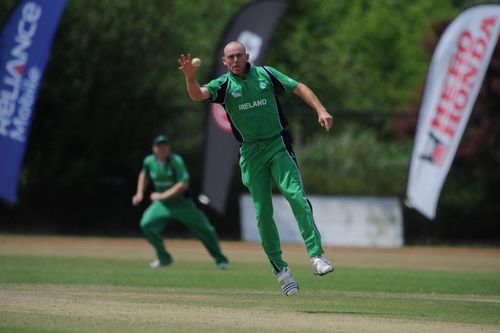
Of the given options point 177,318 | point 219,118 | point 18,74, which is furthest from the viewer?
point 219,118

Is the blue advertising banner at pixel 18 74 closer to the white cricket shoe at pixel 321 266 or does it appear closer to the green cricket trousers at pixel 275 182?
the green cricket trousers at pixel 275 182

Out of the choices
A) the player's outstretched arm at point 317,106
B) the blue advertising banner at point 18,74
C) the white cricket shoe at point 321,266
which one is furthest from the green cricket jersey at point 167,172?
the white cricket shoe at point 321,266

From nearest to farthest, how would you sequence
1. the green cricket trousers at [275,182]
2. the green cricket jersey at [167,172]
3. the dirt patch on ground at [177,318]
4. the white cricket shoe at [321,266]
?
1. the dirt patch on ground at [177,318]
2. the white cricket shoe at [321,266]
3. the green cricket trousers at [275,182]
4. the green cricket jersey at [167,172]

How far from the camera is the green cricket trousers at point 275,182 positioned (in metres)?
10.6

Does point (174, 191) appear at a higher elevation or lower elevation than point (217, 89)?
lower

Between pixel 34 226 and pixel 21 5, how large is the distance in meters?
7.85

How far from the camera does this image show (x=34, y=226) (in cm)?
2808

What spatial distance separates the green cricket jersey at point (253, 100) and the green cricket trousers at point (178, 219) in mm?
6249

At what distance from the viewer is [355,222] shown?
983 inches

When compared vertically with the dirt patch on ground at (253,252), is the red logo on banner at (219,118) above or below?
above

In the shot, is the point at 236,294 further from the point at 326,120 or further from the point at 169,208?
the point at 169,208

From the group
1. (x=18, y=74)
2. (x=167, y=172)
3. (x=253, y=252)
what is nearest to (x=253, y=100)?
(x=167, y=172)

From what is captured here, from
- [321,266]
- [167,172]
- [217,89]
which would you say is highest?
[217,89]

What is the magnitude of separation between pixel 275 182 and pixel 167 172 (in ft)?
21.2
